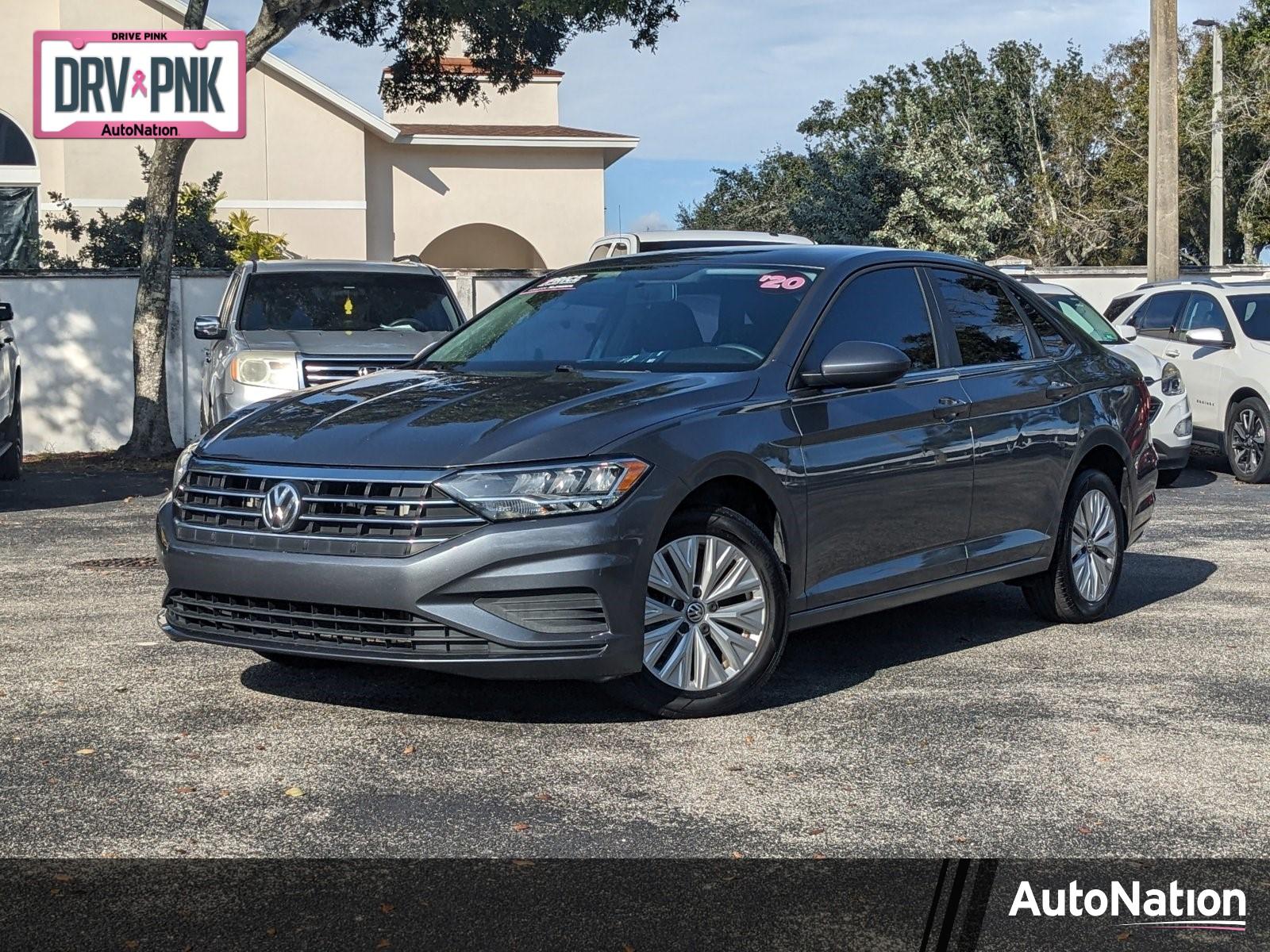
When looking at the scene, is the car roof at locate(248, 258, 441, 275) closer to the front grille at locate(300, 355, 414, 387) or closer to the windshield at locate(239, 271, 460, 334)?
the windshield at locate(239, 271, 460, 334)

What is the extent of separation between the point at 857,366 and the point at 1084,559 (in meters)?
2.26

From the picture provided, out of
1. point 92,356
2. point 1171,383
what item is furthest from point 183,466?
point 92,356

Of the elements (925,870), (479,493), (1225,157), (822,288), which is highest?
(1225,157)

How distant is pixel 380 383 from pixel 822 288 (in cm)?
178

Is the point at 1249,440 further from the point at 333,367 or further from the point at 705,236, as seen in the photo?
the point at 333,367

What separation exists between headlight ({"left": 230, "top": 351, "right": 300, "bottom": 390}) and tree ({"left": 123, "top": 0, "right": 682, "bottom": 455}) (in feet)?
19.9

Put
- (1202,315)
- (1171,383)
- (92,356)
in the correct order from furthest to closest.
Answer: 1. (92,356)
2. (1202,315)
3. (1171,383)

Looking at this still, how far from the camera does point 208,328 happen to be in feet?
43.5

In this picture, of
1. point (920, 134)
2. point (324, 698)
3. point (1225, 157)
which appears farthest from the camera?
point (1225, 157)

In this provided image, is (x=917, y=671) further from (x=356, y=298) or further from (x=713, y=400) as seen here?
(x=356, y=298)

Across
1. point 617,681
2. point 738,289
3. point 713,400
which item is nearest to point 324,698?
point 617,681

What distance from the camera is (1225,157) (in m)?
44.4

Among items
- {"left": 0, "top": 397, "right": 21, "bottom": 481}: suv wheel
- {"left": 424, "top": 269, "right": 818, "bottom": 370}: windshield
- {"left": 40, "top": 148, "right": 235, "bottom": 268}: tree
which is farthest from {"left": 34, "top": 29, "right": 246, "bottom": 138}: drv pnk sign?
{"left": 424, "top": 269, "right": 818, "bottom": 370}: windshield

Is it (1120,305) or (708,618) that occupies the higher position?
(1120,305)
